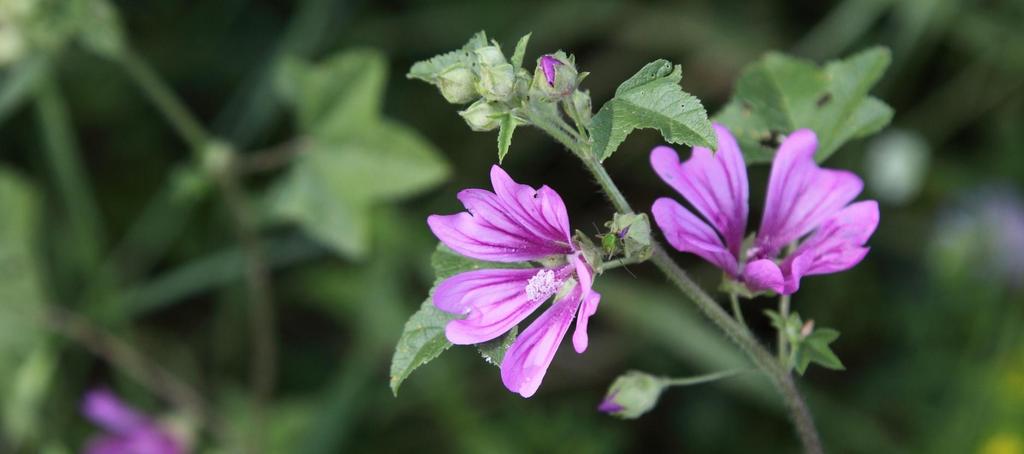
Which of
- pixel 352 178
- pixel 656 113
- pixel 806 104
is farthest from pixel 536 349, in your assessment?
pixel 352 178

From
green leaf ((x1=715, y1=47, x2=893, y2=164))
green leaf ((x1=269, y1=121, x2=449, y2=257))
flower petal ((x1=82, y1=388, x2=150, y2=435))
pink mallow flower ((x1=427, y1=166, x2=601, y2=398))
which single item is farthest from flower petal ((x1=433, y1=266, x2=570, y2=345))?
flower petal ((x1=82, y1=388, x2=150, y2=435))

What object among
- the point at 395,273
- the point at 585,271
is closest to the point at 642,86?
the point at 585,271

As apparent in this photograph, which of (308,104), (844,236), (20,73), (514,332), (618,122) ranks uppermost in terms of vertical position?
(20,73)

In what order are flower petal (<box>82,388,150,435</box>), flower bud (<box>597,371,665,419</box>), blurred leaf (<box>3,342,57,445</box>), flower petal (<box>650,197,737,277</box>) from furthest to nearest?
1. blurred leaf (<box>3,342,57,445</box>)
2. flower petal (<box>82,388,150,435</box>)
3. flower bud (<box>597,371,665,419</box>)
4. flower petal (<box>650,197,737,277</box>)

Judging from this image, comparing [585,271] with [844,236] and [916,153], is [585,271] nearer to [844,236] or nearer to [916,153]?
[844,236]

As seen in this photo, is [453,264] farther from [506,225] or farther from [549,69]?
[549,69]

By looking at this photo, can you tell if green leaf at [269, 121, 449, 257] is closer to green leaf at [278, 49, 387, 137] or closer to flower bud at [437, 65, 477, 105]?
green leaf at [278, 49, 387, 137]

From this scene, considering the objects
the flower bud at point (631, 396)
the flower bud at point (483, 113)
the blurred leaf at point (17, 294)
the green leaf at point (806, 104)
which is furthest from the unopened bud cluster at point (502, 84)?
the blurred leaf at point (17, 294)
